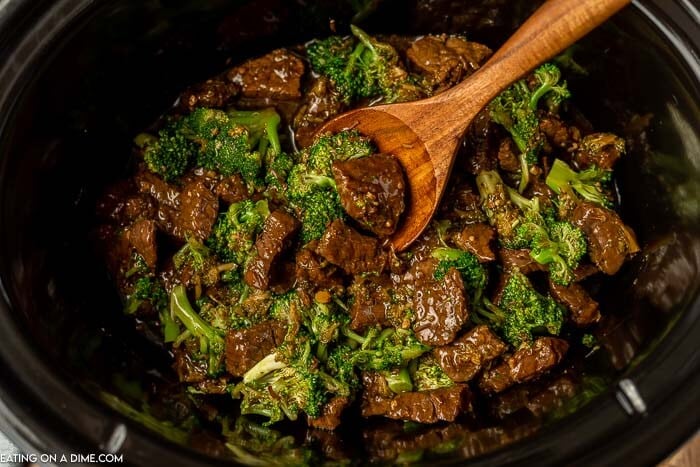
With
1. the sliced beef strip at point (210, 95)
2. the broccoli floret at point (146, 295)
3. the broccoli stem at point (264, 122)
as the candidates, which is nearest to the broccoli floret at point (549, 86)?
the broccoli stem at point (264, 122)

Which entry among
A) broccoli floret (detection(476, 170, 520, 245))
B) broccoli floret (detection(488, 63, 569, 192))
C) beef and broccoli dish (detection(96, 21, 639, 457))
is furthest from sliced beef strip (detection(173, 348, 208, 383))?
broccoli floret (detection(488, 63, 569, 192))

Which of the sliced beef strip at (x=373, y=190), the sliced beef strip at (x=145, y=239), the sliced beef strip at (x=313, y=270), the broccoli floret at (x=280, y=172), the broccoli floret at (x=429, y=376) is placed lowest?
the broccoli floret at (x=429, y=376)

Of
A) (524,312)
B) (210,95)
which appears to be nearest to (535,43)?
(524,312)

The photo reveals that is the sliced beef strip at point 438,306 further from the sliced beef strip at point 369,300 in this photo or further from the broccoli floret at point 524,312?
the broccoli floret at point 524,312

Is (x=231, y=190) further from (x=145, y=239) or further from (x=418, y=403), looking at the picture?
(x=418, y=403)

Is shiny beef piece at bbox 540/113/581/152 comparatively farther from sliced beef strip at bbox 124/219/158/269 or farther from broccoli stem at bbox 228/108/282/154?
sliced beef strip at bbox 124/219/158/269

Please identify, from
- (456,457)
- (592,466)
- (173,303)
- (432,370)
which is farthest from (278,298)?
(592,466)

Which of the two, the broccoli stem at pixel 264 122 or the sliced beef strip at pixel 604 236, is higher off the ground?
the broccoli stem at pixel 264 122

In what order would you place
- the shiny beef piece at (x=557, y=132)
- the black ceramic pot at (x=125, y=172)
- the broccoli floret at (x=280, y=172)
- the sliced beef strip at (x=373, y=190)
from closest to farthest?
1. the black ceramic pot at (x=125, y=172)
2. the sliced beef strip at (x=373, y=190)
3. the broccoli floret at (x=280, y=172)
4. the shiny beef piece at (x=557, y=132)
